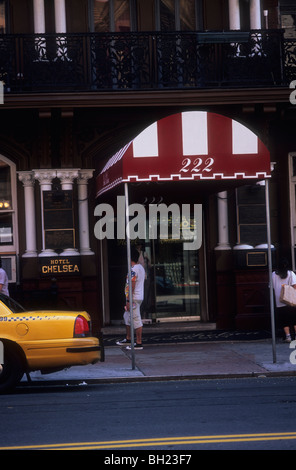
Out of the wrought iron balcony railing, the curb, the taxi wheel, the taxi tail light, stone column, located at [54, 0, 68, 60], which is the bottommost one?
the curb

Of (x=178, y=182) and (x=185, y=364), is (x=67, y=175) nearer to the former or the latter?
(x=178, y=182)

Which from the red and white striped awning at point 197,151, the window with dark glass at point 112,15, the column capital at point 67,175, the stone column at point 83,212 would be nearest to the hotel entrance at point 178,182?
the red and white striped awning at point 197,151

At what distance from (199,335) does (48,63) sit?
21.6ft

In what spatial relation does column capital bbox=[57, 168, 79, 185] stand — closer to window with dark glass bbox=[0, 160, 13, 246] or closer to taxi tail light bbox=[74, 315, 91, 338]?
window with dark glass bbox=[0, 160, 13, 246]

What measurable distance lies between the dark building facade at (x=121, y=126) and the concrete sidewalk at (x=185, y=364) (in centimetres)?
188

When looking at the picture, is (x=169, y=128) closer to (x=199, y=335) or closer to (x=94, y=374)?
(x=94, y=374)

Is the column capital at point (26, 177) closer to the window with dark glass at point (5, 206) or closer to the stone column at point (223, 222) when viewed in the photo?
the window with dark glass at point (5, 206)

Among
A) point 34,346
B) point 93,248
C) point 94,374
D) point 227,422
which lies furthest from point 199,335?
point 227,422

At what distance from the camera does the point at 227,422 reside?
802 centimetres

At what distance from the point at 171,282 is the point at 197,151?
5235 mm

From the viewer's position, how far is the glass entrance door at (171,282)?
17.0 m

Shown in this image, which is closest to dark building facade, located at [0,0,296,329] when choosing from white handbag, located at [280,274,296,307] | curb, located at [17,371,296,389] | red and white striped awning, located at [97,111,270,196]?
white handbag, located at [280,274,296,307]

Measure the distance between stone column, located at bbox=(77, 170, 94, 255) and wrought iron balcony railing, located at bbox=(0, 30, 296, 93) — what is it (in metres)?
1.85

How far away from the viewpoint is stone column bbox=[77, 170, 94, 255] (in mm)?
16266
